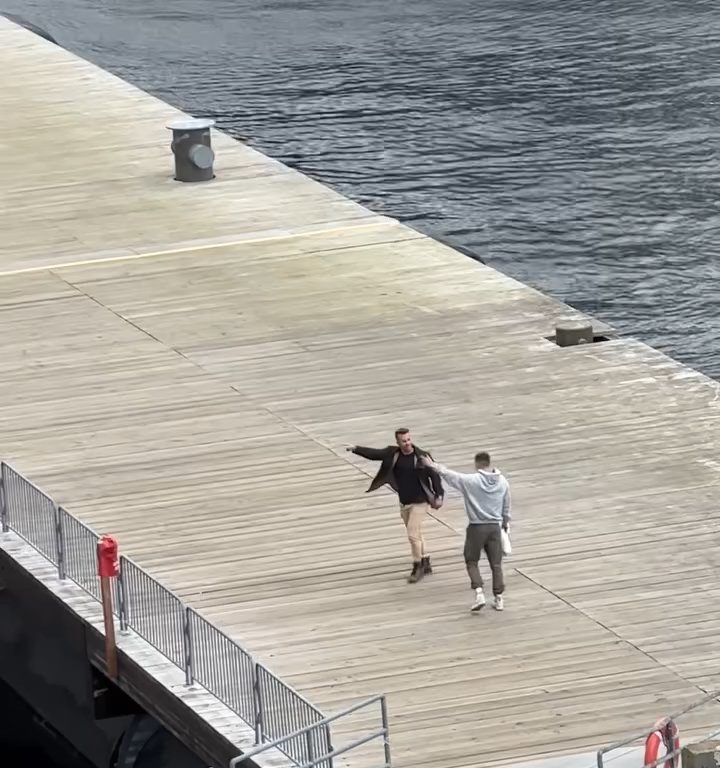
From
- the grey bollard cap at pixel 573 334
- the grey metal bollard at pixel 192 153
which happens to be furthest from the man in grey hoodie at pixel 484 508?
the grey metal bollard at pixel 192 153

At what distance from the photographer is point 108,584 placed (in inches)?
950

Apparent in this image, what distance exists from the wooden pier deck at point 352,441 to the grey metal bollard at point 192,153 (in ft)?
1.55

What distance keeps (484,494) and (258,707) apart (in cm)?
A: 377

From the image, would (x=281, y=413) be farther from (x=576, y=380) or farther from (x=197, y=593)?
(x=197, y=593)

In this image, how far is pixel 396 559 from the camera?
2647cm

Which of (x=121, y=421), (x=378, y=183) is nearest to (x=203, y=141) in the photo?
(x=378, y=183)

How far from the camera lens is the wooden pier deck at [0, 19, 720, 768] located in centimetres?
2352

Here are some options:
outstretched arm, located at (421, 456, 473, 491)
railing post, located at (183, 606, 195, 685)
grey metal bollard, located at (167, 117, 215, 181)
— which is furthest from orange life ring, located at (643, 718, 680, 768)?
grey metal bollard, located at (167, 117, 215, 181)

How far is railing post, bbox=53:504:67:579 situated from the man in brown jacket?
3441mm

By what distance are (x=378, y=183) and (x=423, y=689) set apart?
31.1 m

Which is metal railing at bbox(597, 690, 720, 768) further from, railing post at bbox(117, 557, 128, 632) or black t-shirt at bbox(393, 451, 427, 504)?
railing post at bbox(117, 557, 128, 632)

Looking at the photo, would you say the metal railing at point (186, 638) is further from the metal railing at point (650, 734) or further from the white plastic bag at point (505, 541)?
the white plastic bag at point (505, 541)

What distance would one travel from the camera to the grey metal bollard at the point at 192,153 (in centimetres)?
4519

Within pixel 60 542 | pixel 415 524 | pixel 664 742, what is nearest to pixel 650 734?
pixel 664 742
